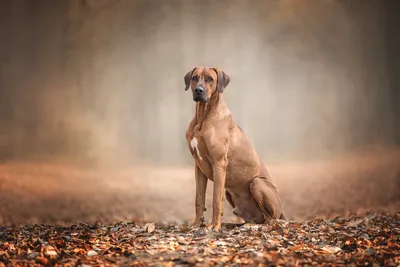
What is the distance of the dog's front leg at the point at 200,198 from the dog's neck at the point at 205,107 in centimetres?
54

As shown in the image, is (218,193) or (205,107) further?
(205,107)

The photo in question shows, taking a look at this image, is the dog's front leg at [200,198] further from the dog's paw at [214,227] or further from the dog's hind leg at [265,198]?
the dog's hind leg at [265,198]

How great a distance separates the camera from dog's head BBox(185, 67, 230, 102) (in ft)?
17.9

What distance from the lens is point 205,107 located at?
18.5 feet

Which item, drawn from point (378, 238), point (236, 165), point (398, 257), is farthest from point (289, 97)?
point (398, 257)

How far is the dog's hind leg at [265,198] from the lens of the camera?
5.89 m

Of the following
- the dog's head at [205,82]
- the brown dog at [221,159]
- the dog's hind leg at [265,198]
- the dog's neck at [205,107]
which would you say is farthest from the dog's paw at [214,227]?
the dog's head at [205,82]

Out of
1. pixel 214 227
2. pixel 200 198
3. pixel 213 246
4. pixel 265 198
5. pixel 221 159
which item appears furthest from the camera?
pixel 265 198

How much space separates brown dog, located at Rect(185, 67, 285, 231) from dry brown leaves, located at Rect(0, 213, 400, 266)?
0.28 meters

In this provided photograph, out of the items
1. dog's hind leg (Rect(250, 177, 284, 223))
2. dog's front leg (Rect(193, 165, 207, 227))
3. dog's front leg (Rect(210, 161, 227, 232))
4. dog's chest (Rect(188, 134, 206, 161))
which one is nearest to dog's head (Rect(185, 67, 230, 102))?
dog's chest (Rect(188, 134, 206, 161))

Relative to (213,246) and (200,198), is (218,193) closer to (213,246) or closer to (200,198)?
(200,198)

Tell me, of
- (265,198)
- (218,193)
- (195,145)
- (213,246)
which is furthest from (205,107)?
(213,246)

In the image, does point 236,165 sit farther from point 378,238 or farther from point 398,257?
point 398,257

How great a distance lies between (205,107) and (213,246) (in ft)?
5.02
